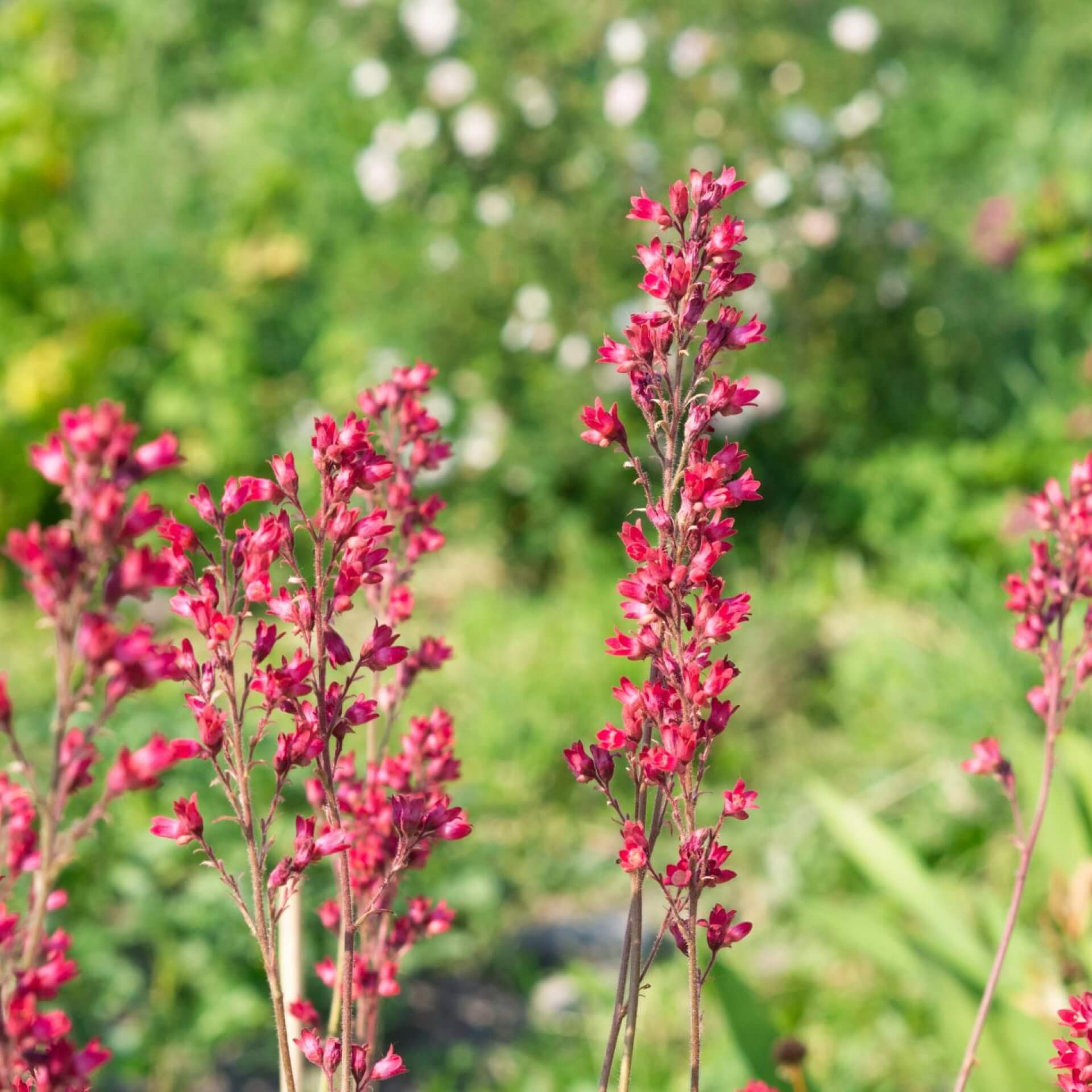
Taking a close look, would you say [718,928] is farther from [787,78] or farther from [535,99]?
[787,78]

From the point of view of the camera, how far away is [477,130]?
582 centimetres

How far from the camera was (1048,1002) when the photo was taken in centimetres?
186

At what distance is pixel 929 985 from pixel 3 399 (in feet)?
16.8

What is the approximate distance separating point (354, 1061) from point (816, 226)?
555 cm

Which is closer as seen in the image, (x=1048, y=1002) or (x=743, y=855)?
(x=1048, y=1002)

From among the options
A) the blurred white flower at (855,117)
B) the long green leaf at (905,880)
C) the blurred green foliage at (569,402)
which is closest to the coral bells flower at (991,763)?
the long green leaf at (905,880)

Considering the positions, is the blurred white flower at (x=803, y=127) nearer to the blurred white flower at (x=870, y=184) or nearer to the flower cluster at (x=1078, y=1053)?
the blurred white flower at (x=870, y=184)

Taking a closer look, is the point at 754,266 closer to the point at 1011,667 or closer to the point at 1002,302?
the point at 1002,302

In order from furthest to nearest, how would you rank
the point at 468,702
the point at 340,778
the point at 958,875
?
the point at 468,702 → the point at 958,875 → the point at 340,778

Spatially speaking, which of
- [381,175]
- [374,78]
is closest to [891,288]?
[381,175]

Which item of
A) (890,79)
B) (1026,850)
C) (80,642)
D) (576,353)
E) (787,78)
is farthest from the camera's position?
(890,79)

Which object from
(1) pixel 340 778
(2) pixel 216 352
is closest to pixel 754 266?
(2) pixel 216 352

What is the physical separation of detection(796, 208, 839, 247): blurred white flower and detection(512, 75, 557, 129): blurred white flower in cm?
119

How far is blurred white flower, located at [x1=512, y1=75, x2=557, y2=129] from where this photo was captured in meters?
5.88
